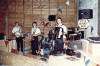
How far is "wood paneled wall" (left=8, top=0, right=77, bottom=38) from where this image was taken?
34.0 ft

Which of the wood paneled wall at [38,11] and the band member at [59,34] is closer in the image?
the band member at [59,34]

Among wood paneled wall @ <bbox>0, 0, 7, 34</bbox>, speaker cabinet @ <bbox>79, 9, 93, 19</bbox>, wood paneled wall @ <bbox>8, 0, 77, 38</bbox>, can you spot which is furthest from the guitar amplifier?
wood paneled wall @ <bbox>0, 0, 7, 34</bbox>

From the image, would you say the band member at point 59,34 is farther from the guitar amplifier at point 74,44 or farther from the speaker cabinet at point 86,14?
the speaker cabinet at point 86,14

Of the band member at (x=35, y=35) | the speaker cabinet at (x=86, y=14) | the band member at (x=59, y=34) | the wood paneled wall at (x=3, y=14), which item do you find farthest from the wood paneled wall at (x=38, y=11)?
the speaker cabinet at (x=86, y=14)

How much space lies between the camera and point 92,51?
14.2ft

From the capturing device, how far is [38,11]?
1055 cm

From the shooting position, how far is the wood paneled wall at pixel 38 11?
34.0 ft

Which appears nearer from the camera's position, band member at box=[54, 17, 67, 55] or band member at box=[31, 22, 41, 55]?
band member at box=[54, 17, 67, 55]

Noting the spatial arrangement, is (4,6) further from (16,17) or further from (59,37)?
(59,37)

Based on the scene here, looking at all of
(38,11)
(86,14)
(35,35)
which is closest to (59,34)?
(86,14)

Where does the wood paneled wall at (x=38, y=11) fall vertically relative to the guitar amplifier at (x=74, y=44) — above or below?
above

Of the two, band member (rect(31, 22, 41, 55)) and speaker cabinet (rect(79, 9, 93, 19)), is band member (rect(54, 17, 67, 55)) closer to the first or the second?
speaker cabinet (rect(79, 9, 93, 19))

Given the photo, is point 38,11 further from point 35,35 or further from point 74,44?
point 74,44

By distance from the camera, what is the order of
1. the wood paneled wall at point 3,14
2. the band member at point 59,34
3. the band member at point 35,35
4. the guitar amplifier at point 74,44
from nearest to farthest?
the band member at point 59,34 < the guitar amplifier at point 74,44 < the band member at point 35,35 < the wood paneled wall at point 3,14
